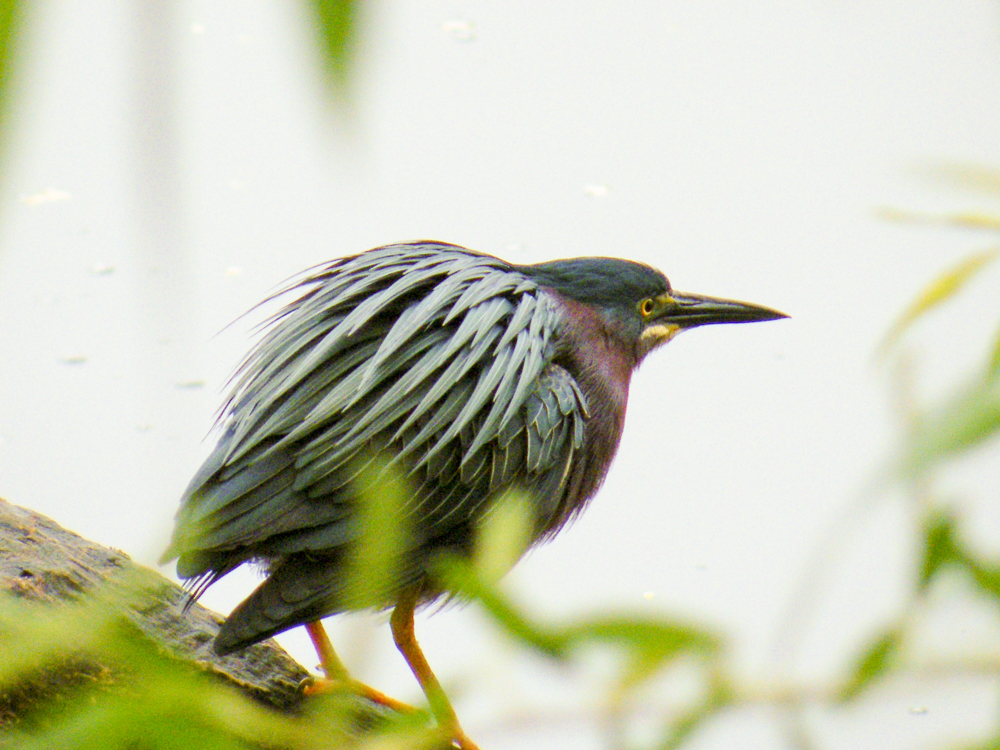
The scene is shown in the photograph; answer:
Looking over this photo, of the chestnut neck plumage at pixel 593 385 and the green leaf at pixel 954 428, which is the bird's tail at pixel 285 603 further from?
the green leaf at pixel 954 428

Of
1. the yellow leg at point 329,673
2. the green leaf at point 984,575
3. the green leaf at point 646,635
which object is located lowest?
the yellow leg at point 329,673

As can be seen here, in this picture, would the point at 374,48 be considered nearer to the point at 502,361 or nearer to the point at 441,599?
the point at 502,361

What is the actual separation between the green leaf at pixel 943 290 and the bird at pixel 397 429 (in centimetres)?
63

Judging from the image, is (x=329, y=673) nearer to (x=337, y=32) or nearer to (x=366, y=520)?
(x=366, y=520)

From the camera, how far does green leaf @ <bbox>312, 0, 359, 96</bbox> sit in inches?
11.4

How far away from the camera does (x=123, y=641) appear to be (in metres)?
Result: 0.48

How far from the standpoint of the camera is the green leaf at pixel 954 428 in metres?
0.38

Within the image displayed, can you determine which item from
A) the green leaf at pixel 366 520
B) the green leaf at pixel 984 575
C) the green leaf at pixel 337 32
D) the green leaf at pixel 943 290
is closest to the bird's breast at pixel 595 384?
the green leaf at pixel 366 520

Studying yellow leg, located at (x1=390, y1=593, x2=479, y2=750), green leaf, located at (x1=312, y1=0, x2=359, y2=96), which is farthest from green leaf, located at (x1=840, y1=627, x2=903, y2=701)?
yellow leg, located at (x1=390, y1=593, x2=479, y2=750)

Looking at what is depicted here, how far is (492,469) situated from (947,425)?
0.81m

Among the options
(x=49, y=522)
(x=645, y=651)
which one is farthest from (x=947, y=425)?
(x=49, y=522)

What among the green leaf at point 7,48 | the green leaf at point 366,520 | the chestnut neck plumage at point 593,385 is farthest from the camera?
the chestnut neck plumage at point 593,385

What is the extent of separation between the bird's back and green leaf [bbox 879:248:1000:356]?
Result: 0.66m

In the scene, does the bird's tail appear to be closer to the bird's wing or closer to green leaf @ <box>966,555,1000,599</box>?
the bird's wing
